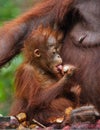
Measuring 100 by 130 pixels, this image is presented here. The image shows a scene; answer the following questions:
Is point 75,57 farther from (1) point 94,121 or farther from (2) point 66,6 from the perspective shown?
(1) point 94,121

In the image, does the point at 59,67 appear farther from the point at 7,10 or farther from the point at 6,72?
the point at 7,10

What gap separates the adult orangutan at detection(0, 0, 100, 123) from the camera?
4.66 meters

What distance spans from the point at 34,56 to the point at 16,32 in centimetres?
25

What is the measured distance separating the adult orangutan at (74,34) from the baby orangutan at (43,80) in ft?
0.22

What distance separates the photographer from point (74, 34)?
4.82 m

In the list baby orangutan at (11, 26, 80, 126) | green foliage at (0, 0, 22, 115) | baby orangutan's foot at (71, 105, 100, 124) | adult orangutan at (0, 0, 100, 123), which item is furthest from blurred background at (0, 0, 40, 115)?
baby orangutan's foot at (71, 105, 100, 124)

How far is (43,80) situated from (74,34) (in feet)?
1.17

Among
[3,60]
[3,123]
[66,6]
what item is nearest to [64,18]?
[66,6]

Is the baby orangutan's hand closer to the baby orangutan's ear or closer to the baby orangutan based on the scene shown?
the baby orangutan

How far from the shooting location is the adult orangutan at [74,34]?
4.66 meters

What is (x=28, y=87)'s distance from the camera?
15.2 ft

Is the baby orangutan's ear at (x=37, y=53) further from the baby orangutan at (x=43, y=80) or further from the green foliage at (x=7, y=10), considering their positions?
the green foliage at (x=7, y=10)

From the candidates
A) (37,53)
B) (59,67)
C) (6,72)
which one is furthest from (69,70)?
(6,72)

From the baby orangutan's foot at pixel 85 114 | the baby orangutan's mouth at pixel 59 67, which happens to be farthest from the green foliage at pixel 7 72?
the baby orangutan's foot at pixel 85 114
